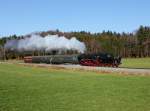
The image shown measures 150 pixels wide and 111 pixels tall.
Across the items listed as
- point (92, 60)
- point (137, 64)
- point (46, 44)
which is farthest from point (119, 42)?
point (92, 60)

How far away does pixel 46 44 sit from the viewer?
11938 centimetres

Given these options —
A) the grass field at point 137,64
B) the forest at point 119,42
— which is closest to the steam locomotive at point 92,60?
the grass field at point 137,64

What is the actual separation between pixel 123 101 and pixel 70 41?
95.8m

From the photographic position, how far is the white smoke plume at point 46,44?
363 ft

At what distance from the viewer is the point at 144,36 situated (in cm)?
16188

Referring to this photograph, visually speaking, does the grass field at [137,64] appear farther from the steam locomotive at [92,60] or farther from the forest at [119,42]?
the forest at [119,42]

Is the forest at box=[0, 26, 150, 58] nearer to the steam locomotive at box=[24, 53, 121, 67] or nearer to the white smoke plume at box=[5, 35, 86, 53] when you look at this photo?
the white smoke plume at box=[5, 35, 86, 53]

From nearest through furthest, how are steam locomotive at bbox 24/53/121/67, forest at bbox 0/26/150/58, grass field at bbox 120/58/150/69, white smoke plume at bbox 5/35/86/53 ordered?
grass field at bbox 120/58/150/69 < steam locomotive at bbox 24/53/121/67 < white smoke plume at bbox 5/35/86/53 < forest at bbox 0/26/150/58

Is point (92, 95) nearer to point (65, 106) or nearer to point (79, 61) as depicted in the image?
point (65, 106)

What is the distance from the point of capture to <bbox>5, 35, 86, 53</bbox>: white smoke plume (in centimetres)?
11050

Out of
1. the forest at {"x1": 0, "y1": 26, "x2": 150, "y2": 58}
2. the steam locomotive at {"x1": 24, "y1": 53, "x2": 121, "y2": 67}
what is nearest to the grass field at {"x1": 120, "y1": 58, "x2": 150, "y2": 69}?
the steam locomotive at {"x1": 24, "y1": 53, "x2": 121, "y2": 67}

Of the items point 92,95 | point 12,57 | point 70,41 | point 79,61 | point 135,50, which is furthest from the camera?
point 135,50

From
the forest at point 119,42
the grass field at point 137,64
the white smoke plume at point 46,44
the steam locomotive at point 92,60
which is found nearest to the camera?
the grass field at point 137,64

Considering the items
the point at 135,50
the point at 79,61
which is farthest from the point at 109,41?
the point at 79,61
